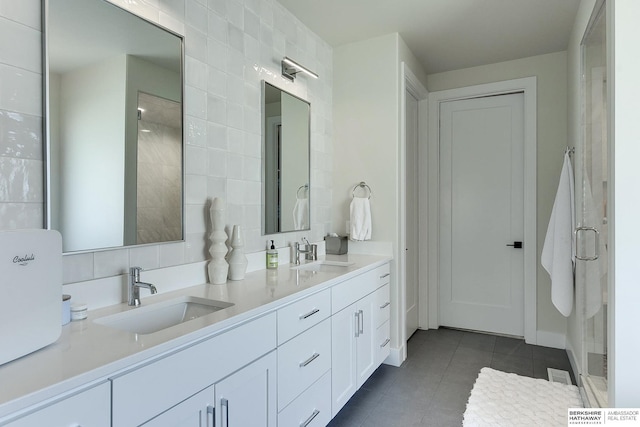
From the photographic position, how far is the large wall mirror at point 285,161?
2391mm

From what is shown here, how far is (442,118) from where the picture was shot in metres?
3.82

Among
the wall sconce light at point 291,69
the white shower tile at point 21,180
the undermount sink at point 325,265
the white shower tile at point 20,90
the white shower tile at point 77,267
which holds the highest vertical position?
the wall sconce light at point 291,69

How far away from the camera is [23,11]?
124cm

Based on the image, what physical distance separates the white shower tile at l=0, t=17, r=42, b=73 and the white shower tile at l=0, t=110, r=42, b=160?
6.7 inches

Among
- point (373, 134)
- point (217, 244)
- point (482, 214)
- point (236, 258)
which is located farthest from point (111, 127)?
point (482, 214)

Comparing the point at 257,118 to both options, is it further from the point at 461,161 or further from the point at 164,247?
the point at 461,161

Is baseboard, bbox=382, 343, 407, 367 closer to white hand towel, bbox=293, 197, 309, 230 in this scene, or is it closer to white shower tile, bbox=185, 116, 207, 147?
white hand towel, bbox=293, 197, 309, 230

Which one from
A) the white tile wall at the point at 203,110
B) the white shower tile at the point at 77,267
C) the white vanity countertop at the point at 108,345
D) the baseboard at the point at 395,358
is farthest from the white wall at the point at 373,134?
the white shower tile at the point at 77,267

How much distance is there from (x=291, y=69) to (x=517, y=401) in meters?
2.64

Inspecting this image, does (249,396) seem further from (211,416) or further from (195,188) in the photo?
(195,188)

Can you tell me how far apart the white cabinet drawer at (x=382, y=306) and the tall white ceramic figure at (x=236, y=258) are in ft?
3.57

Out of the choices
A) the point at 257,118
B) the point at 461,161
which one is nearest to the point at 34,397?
the point at 257,118
